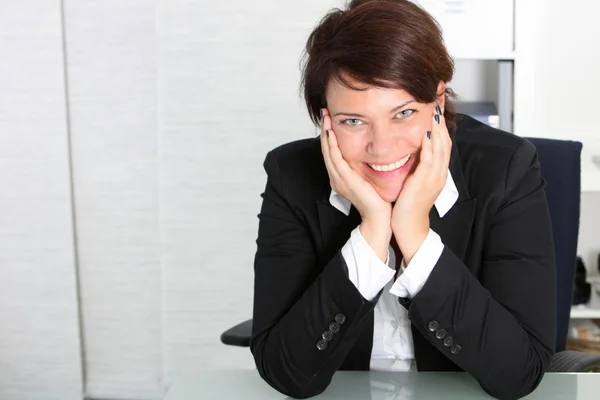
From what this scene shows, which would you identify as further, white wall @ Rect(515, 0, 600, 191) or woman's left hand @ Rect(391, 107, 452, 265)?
white wall @ Rect(515, 0, 600, 191)

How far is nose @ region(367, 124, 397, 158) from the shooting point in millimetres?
1292

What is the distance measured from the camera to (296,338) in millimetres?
1331

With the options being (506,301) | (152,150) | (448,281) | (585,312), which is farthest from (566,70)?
(448,281)

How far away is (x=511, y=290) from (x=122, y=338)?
191cm

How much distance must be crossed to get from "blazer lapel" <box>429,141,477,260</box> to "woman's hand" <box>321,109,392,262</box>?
14 cm

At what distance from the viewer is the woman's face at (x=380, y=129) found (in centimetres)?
127

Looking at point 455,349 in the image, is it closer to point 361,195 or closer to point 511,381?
point 511,381

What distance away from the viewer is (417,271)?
128 cm

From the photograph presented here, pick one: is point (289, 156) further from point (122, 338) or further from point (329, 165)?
point (122, 338)

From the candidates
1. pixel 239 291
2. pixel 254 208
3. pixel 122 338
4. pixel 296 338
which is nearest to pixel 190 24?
pixel 254 208

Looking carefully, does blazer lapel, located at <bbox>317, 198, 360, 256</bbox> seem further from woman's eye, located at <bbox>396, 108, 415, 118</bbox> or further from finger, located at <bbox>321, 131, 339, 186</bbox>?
A: woman's eye, located at <bbox>396, 108, 415, 118</bbox>

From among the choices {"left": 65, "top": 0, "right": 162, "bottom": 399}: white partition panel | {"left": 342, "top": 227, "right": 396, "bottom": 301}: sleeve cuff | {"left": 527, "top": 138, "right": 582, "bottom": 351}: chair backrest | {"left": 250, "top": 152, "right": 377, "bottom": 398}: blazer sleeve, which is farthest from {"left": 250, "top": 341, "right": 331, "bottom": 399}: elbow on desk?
{"left": 65, "top": 0, "right": 162, "bottom": 399}: white partition panel

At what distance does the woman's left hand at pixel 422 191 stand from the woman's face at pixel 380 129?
2 centimetres

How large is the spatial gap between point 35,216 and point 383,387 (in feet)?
6.55
